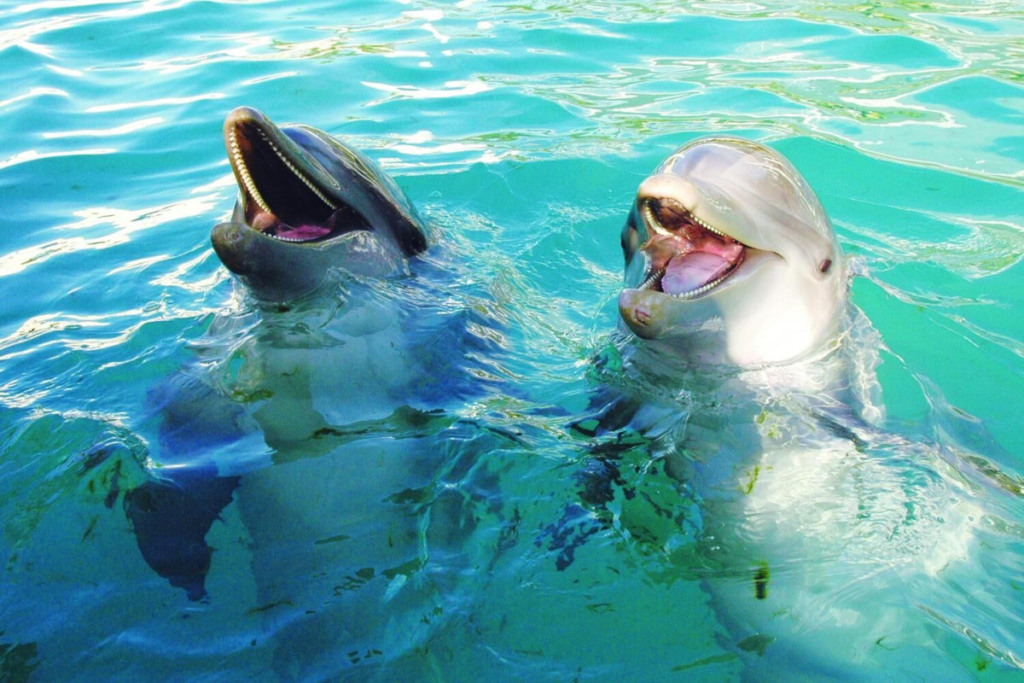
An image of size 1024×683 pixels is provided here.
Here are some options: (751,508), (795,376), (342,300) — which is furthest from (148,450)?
(795,376)

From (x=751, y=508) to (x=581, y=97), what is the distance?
673cm

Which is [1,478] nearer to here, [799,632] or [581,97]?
[799,632]

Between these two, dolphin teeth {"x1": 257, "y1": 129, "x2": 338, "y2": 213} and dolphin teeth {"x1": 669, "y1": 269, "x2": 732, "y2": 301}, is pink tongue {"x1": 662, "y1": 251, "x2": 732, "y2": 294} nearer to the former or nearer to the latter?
dolphin teeth {"x1": 669, "y1": 269, "x2": 732, "y2": 301}

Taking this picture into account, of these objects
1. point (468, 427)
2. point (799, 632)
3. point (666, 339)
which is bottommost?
point (799, 632)

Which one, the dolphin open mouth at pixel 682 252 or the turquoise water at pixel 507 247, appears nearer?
the turquoise water at pixel 507 247

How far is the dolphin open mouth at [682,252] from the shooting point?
406cm

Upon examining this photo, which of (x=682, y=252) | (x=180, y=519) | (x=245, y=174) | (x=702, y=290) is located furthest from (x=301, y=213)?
(x=702, y=290)

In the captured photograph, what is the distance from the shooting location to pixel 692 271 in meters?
4.14

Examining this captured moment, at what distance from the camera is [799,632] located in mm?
3629

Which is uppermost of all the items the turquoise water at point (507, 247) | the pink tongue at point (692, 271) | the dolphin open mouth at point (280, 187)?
the dolphin open mouth at point (280, 187)

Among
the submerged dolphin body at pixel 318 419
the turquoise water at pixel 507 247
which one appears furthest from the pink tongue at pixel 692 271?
the submerged dolphin body at pixel 318 419

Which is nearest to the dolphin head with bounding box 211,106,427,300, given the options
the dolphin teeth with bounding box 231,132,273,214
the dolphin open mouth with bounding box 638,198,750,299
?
the dolphin teeth with bounding box 231,132,273,214

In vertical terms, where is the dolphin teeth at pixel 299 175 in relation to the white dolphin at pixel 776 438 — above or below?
above

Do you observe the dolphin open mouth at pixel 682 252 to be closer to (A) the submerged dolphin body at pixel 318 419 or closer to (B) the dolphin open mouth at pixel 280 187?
(A) the submerged dolphin body at pixel 318 419
